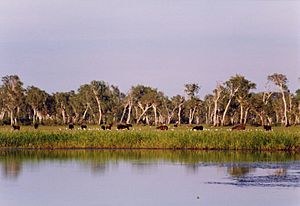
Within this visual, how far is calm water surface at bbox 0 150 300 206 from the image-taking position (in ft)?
85.5

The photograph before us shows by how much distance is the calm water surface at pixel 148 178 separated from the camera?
26.0 meters

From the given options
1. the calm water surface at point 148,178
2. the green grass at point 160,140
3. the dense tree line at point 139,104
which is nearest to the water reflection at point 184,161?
the calm water surface at point 148,178

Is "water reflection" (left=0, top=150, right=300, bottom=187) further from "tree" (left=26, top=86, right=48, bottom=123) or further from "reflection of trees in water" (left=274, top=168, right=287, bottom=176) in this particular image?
"tree" (left=26, top=86, right=48, bottom=123)

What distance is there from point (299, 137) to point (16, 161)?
17.9 meters

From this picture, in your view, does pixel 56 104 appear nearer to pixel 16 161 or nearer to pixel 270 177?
pixel 16 161

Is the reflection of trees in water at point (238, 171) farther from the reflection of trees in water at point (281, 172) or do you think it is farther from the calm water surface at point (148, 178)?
the reflection of trees in water at point (281, 172)

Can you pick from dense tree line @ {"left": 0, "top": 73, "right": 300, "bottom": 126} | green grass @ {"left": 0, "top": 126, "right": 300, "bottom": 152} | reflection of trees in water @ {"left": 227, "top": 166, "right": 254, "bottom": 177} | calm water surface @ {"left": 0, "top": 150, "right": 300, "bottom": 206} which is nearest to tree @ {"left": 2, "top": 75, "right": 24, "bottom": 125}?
dense tree line @ {"left": 0, "top": 73, "right": 300, "bottom": 126}

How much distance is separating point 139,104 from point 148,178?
70.2 m

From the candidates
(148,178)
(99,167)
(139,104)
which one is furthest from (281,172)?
(139,104)

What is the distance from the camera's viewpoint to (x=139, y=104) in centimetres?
10275

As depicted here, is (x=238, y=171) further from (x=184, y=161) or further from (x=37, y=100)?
(x=37, y=100)

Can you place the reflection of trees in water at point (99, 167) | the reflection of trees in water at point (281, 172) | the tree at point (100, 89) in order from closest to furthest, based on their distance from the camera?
the reflection of trees in water at point (281, 172), the reflection of trees in water at point (99, 167), the tree at point (100, 89)

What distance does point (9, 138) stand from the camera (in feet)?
161

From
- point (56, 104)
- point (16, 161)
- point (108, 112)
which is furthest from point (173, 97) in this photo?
point (16, 161)
